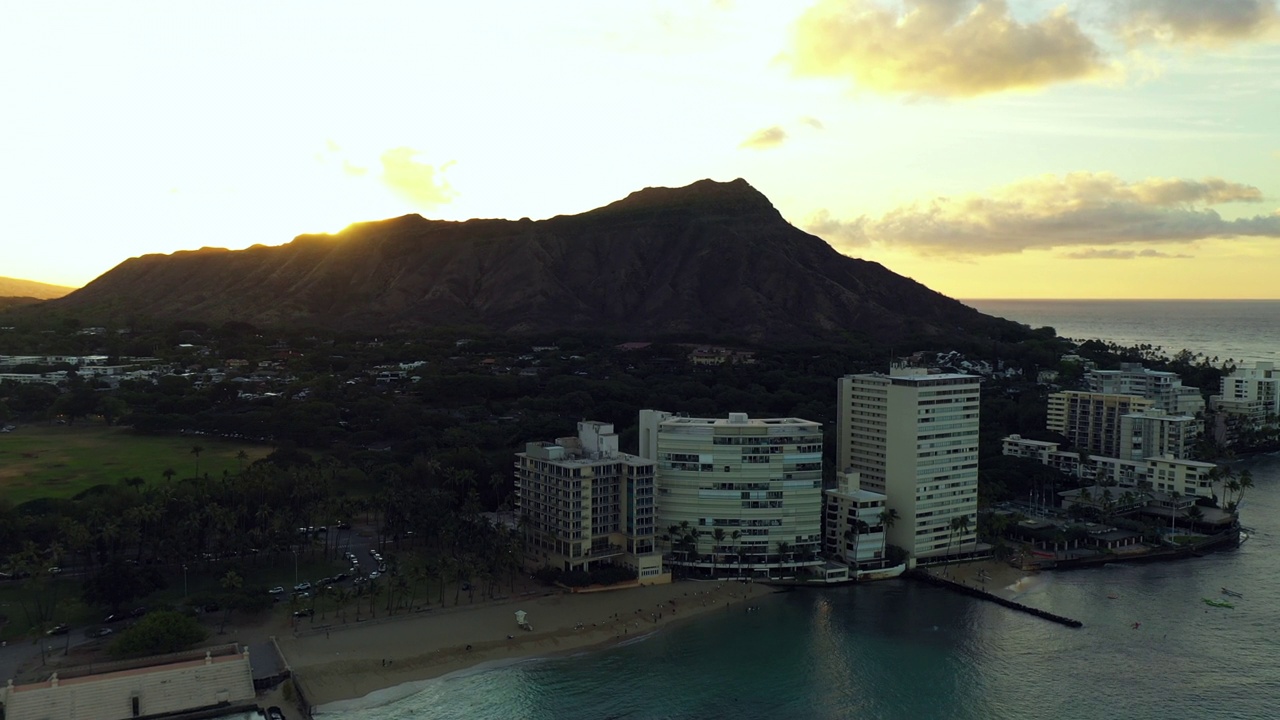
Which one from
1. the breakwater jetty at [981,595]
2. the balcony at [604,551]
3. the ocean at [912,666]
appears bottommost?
the ocean at [912,666]

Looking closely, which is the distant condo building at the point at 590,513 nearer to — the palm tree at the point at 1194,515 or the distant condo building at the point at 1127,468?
the palm tree at the point at 1194,515

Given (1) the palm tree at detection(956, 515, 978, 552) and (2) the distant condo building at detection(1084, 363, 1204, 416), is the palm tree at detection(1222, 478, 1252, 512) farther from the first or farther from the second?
(1) the palm tree at detection(956, 515, 978, 552)

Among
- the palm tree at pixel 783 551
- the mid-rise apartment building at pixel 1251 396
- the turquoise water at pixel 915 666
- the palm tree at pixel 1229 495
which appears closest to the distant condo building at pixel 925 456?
the turquoise water at pixel 915 666

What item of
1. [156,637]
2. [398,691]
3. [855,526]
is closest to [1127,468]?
[855,526]

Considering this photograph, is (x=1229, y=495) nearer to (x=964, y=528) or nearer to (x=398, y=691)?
(x=964, y=528)

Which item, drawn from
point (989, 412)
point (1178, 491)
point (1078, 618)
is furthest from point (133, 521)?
point (989, 412)
